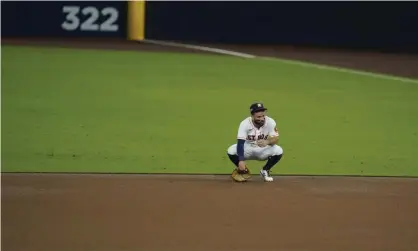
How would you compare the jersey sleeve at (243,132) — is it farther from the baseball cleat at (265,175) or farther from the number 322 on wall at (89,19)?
the number 322 on wall at (89,19)

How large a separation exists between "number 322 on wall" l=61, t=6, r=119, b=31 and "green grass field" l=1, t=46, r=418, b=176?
2719 millimetres

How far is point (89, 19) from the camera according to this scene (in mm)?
25547

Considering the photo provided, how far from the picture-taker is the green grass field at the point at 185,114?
420 inches

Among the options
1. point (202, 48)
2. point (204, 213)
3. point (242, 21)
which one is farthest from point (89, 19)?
point (204, 213)

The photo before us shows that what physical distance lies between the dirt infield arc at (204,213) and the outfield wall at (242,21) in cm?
1577

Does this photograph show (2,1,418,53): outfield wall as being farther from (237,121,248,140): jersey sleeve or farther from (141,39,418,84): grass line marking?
(237,121,248,140): jersey sleeve

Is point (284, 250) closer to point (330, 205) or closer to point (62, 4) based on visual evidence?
point (330, 205)

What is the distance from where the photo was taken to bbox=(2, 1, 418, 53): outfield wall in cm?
2503

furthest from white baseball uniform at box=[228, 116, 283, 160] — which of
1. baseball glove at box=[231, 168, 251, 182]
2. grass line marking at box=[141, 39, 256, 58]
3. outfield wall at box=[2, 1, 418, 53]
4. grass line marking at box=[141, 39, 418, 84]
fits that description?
outfield wall at box=[2, 1, 418, 53]

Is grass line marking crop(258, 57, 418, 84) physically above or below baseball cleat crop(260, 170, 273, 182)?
above

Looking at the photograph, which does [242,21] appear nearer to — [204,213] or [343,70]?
[343,70]

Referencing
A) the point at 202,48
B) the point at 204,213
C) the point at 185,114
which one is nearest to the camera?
the point at 204,213

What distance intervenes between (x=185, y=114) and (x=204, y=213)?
21.5ft

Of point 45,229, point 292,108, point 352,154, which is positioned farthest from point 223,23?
point 45,229
